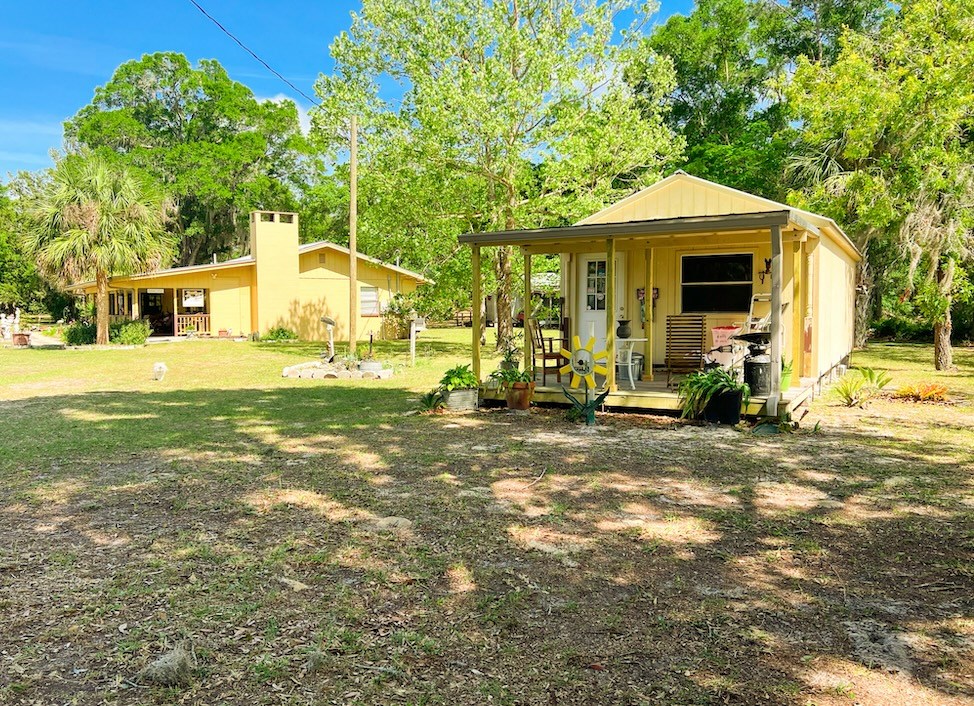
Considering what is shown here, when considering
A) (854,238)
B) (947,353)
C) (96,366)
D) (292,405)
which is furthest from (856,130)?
(96,366)

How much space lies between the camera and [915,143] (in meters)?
14.8

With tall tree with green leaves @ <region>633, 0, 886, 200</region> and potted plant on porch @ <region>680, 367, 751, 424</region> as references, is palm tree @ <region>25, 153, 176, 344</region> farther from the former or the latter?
tall tree with green leaves @ <region>633, 0, 886, 200</region>

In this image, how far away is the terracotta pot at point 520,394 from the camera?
33.3 feet

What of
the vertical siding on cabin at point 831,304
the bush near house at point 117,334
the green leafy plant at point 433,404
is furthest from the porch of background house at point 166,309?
the vertical siding on cabin at point 831,304

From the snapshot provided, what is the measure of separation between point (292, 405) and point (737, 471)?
6.93 meters

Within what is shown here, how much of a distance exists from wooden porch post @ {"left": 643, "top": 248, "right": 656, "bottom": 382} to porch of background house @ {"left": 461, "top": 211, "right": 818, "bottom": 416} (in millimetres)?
15

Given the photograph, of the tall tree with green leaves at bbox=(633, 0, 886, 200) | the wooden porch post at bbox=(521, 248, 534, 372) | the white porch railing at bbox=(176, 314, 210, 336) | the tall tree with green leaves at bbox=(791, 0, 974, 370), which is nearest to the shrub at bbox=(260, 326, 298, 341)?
the white porch railing at bbox=(176, 314, 210, 336)

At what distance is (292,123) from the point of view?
158ft

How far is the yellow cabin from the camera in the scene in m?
10.5

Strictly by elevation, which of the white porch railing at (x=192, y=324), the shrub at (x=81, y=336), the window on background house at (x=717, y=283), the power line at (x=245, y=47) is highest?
the power line at (x=245, y=47)

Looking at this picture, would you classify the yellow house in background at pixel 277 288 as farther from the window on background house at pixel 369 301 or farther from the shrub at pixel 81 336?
the shrub at pixel 81 336

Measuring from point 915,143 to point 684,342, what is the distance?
24.0 ft

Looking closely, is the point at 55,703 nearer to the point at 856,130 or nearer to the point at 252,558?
the point at 252,558

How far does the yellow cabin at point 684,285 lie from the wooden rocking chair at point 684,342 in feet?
0.07
